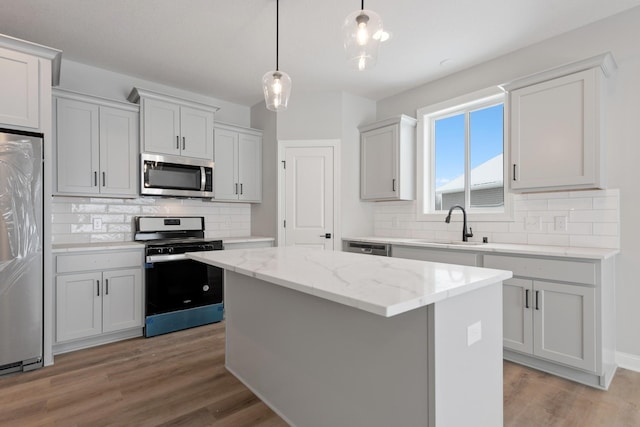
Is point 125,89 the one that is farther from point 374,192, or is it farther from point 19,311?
point 374,192

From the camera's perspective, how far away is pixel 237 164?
4.34 metres

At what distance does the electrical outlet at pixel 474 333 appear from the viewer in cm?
135

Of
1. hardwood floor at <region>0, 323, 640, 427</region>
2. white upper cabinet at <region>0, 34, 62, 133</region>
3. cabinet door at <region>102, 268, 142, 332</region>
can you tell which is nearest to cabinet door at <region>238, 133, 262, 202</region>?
cabinet door at <region>102, 268, 142, 332</region>

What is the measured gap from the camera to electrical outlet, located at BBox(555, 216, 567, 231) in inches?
110

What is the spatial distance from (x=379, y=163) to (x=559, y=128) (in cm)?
189

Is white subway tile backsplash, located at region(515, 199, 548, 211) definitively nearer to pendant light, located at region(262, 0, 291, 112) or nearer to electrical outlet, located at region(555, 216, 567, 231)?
electrical outlet, located at region(555, 216, 567, 231)

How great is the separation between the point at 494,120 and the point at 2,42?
4.28 m

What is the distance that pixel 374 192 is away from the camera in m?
4.15

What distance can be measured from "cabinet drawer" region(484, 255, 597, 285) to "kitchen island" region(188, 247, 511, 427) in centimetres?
122

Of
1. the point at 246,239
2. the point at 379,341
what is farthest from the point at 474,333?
the point at 246,239

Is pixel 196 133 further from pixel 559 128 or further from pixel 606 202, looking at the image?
pixel 606 202

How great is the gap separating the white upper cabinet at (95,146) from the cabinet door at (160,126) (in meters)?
0.11

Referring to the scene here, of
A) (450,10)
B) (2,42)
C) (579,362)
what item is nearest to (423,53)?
(450,10)

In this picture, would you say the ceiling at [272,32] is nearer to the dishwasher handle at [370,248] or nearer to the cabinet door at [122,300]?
the dishwasher handle at [370,248]
